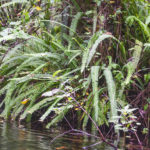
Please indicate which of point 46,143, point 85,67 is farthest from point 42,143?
point 85,67

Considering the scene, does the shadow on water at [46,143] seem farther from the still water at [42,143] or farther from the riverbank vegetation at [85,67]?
the riverbank vegetation at [85,67]

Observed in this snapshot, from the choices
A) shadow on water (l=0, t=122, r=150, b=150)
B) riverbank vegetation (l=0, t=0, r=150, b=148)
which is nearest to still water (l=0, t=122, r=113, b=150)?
shadow on water (l=0, t=122, r=150, b=150)

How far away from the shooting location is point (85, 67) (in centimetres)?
240

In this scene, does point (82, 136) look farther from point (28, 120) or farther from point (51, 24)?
point (51, 24)

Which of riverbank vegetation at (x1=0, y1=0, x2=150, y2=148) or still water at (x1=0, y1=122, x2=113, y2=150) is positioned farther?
riverbank vegetation at (x1=0, y1=0, x2=150, y2=148)

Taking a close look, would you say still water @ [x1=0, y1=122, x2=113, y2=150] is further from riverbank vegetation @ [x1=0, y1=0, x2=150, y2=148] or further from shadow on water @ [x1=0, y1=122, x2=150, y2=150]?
riverbank vegetation @ [x1=0, y1=0, x2=150, y2=148]

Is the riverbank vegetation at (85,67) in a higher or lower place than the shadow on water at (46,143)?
higher

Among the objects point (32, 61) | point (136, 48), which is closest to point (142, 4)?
point (136, 48)

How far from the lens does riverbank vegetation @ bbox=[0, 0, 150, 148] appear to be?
6.47ft

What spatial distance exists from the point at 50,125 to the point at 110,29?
4.15 feet

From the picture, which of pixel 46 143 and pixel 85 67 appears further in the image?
pixel 85 67

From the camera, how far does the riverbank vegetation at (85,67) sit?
A: 197 cm

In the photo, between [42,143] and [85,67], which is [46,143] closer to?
[42,143]

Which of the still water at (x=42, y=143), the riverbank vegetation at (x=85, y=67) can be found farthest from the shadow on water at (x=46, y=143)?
the riverbank vegetation at (x=85, y=67)
